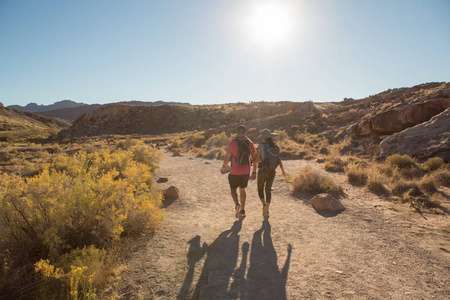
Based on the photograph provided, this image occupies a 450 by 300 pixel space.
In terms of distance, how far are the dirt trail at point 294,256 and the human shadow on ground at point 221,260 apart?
0.05 ft

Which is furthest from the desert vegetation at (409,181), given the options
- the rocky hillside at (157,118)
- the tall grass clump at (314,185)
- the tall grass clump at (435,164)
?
the rocky hillside at (157,118)

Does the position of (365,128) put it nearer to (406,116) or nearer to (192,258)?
(406,116)

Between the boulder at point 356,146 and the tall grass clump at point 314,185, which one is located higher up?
the boulder at point 356,146

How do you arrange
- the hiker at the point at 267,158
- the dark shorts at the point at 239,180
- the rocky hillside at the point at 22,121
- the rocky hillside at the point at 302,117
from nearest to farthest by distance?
the dark shorts at the point at 239,180, the hiker at the point at 267,158, the rocky hillside at the point at 302,117, the rocky hillside at the point at 22,121

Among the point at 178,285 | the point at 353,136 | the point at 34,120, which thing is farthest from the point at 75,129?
the point at 178,285

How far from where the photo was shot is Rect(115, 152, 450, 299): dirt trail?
2.92 m

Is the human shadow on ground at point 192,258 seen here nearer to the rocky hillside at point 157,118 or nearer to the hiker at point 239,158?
the hiker at point 239,158

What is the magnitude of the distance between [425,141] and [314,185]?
21.7ft

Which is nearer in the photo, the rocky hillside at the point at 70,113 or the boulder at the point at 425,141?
the boulder at the point at 425,141

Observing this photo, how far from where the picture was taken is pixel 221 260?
11.8 ft

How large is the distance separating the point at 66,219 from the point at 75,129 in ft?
197

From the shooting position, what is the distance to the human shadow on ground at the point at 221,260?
116 inches

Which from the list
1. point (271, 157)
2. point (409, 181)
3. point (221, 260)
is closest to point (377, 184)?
point (409, 181)

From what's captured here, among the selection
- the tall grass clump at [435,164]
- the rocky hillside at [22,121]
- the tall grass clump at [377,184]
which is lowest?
the tall grass clump at [377,184]
